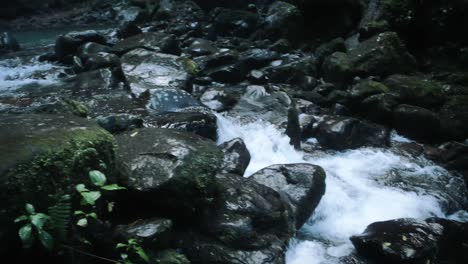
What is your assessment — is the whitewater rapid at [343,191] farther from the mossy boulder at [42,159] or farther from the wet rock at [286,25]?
the wet rock at [286,25]

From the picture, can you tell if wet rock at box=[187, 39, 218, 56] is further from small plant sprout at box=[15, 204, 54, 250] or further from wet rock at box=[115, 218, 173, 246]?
small plant sprout at box=[15, 204, 54, 250]

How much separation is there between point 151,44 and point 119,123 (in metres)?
4.96

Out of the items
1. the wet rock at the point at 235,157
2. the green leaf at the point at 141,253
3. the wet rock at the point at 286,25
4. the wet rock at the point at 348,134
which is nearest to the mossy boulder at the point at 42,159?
the green leaf at the point at 141,253

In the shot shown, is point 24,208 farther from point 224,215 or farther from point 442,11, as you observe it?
point 442,11

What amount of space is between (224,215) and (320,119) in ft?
12.8

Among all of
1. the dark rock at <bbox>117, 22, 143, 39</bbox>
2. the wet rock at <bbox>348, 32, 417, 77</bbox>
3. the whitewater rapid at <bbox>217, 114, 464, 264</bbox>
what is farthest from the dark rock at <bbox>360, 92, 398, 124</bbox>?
the dark rock at <bbox>117, 22, 143, 39</bbox>

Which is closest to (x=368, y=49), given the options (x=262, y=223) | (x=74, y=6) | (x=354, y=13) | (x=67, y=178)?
(x=354, y=13)

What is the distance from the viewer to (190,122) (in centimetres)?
644

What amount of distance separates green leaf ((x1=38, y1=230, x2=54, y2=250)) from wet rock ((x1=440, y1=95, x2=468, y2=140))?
667 cm

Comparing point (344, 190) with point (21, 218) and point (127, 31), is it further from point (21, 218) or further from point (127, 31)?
point (127, 31)

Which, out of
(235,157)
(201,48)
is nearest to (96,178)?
(235,157)

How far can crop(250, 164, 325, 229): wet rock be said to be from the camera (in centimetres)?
493

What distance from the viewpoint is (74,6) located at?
2498 cm

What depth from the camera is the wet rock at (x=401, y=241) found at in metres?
4.14
